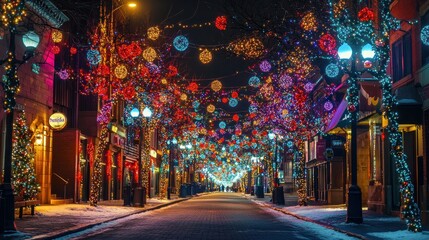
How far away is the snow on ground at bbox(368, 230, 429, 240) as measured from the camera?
17047 millimetres

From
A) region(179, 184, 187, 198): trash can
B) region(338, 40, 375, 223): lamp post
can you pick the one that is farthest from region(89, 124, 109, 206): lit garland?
region(179, 184, 187, 198): trash can

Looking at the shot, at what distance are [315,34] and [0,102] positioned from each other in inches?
492

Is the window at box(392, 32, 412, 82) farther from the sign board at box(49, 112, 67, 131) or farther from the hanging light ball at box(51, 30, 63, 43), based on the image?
the sign board at box(49, 112, 67, 131)

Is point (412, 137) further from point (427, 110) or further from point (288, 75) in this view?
point (288, 75)

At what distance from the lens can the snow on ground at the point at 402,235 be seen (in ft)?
55.9

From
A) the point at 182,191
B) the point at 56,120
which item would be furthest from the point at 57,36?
the point at 182,191

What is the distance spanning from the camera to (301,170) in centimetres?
3778

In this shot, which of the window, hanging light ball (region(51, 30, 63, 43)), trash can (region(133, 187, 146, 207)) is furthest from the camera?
trash can (region(133, 187, 146, 207))

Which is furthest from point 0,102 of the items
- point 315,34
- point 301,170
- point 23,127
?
point 301,170

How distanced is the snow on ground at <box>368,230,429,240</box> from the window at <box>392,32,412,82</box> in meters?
8.33

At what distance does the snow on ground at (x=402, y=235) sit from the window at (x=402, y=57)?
833 cm

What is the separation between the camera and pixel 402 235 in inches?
698

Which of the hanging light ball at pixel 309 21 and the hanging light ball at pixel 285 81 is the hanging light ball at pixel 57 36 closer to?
the hanging light ball at pixel 285 81

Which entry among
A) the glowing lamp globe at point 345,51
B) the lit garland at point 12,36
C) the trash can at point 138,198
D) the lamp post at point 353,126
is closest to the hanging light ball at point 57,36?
the trash can at point 138,198
